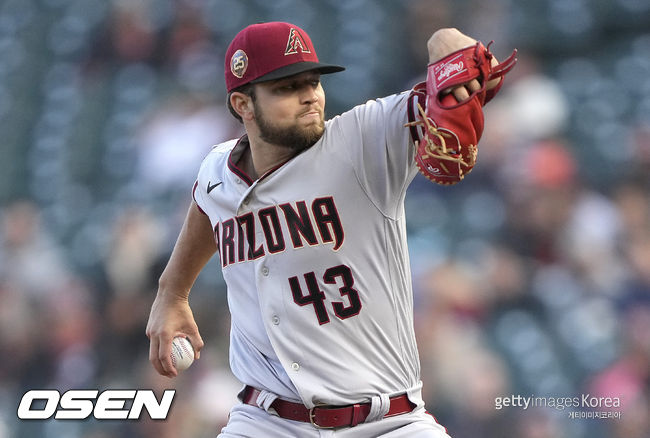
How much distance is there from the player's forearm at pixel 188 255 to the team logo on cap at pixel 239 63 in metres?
0.49

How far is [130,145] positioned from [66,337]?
163cm

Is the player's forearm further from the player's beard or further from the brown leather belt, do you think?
the brown leather belt

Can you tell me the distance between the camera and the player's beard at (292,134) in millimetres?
2471

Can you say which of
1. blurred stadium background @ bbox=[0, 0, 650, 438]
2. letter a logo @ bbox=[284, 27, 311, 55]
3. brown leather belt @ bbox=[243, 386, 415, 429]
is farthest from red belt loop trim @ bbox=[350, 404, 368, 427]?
blurred stadium background @ bbox=[0, 0, 650, 438]

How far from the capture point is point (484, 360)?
5059 mm

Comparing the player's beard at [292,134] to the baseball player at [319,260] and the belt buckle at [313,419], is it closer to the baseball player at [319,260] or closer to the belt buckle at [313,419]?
the baseball player at [319,260]

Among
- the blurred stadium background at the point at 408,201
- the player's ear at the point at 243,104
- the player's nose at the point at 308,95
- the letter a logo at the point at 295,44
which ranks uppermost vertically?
the letter a logo at the point at 295,44

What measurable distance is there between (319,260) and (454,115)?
593mm

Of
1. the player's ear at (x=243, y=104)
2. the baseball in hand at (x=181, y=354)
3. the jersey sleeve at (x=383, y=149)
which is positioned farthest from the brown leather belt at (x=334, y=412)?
the player's ear at (x=243, y=104)

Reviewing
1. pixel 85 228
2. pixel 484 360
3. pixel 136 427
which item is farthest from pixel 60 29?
pixel 484 360

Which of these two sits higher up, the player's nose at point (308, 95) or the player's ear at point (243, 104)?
the player's nose at point (308, 95)

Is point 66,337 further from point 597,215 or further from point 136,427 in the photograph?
point 597,215

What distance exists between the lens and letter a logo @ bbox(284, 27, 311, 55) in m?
2.49

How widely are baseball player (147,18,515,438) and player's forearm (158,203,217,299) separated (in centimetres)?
29
